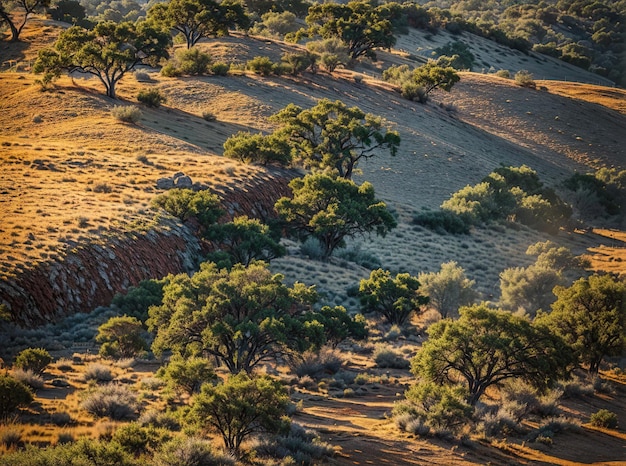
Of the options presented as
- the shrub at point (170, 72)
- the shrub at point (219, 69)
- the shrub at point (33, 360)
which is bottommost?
the shrub at point (33, 360)

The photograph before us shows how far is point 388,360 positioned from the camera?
32031mm

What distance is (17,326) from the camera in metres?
28.3

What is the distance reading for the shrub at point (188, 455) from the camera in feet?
55.3

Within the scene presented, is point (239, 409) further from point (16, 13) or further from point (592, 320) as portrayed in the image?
point (16, 13)

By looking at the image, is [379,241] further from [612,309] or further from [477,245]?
[612,309]

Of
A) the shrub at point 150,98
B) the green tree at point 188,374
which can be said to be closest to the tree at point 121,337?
the green tree at point 188,374

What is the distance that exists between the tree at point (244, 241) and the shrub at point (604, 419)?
1876 cm

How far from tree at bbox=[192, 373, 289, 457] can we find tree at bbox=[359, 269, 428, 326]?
61.3 feet

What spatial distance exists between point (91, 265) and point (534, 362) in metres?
18.8

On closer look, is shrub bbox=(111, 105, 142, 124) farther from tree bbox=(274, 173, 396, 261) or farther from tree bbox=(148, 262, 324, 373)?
tree bbox=(148, 262, 324, 373)

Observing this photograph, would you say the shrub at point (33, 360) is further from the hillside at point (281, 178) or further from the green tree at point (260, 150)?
the green tree at point (260, 150)

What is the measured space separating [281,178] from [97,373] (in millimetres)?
28797

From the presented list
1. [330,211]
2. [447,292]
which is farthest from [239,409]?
[330,211]

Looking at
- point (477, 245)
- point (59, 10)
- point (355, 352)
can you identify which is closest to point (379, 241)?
point (477, 245)
